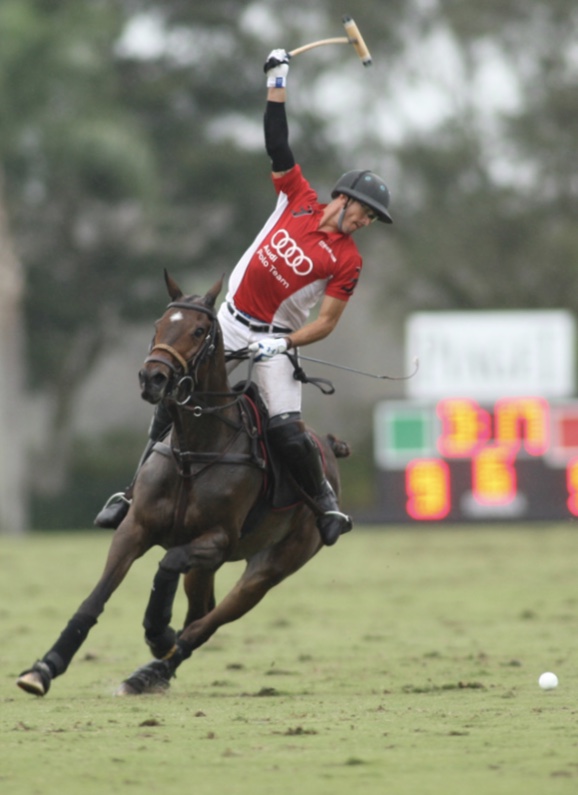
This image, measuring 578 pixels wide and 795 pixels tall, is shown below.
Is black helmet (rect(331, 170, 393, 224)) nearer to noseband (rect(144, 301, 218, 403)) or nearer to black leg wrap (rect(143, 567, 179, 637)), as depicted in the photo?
noseband (rect(144, 301, 218, 403))

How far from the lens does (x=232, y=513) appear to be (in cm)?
806

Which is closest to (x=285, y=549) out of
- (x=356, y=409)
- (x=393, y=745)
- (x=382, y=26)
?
(x=393, y=745)

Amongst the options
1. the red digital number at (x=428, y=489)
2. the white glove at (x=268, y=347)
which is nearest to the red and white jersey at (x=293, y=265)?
the white glove at (x=268, y=347)

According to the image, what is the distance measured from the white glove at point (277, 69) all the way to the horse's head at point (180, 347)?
125 centimetres

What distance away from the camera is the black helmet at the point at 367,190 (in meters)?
8.30

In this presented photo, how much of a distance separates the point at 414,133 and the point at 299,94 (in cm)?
304

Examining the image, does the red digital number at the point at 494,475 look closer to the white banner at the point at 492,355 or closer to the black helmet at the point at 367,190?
the white banner at the point at 492,355

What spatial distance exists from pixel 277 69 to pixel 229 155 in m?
28.6

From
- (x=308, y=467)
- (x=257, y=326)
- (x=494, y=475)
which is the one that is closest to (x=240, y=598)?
(x=308, y=467)

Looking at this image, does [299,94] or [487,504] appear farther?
[299,94]

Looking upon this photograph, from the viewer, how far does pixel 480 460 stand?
2072 centimetres

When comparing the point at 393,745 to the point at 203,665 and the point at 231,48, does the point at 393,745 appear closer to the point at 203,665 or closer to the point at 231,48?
the point at 203,665

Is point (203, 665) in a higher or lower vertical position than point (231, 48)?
lower

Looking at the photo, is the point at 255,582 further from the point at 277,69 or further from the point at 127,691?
the point at 277,69
